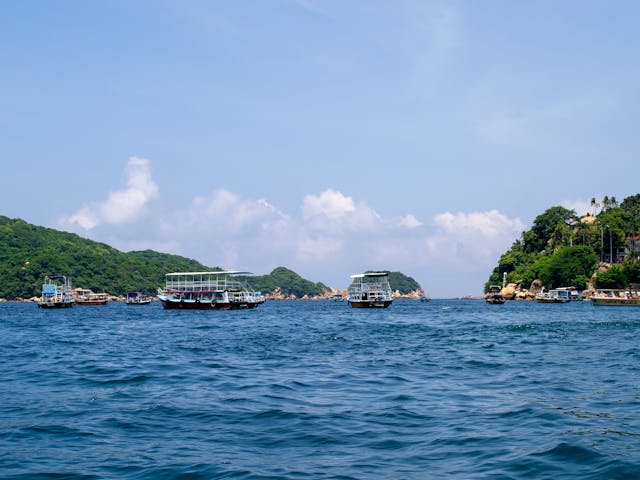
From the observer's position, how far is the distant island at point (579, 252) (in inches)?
6009

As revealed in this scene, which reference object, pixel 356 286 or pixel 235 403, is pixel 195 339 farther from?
pixel 356 286

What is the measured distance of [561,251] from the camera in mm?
161750

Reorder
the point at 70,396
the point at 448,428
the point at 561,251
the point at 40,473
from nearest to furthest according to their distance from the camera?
the point at 40,473, the point at 448,428, the point at 70,396, the point at 561,251

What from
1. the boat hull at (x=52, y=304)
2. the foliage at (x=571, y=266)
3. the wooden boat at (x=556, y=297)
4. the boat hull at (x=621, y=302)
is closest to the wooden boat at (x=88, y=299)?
the boat hull at (x=52, y=304)

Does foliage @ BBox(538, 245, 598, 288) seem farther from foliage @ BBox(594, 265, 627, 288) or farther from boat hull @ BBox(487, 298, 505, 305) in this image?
boat hull @ BBox(487, 298, 505, 305)

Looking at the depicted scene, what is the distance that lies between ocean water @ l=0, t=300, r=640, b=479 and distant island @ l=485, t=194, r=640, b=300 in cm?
12352

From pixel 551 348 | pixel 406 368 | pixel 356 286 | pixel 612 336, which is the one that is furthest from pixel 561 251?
pixel 406 368

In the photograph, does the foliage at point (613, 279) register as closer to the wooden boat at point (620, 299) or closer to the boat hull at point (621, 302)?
the wooden boat at point (620, 299)

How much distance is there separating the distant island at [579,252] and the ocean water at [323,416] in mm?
123518

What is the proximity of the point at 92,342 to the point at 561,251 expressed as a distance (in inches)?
5656

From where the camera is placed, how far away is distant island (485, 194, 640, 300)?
15262cm

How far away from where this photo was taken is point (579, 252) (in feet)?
517

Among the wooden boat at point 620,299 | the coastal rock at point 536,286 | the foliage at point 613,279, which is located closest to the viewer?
the wooden boat at point 620,299

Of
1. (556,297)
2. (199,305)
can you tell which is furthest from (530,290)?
(199,305)
